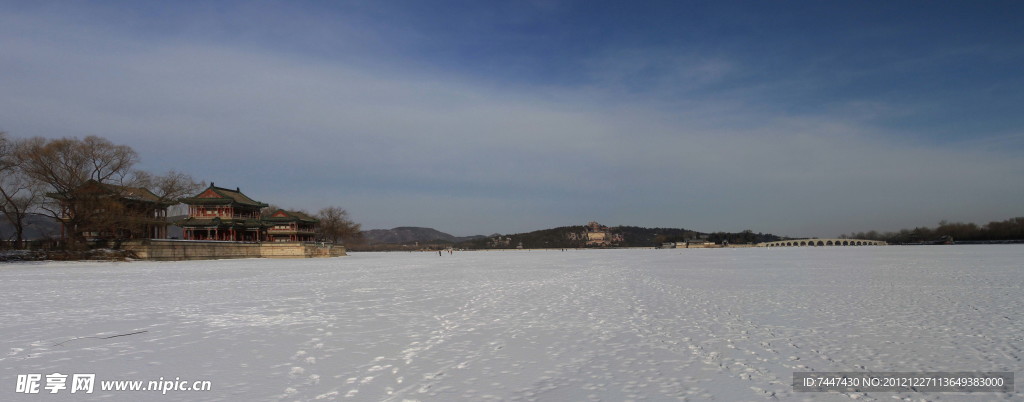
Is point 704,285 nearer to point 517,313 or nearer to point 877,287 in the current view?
point 877,287

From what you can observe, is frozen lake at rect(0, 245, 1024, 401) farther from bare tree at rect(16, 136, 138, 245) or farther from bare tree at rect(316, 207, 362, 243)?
bare tree at rect(316, 207, 362, 243)

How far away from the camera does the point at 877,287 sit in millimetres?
19453

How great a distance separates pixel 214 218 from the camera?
7300 cm

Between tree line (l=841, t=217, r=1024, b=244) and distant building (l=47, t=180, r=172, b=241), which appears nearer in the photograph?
distant building (l=47, t=180, r=172, b=241)

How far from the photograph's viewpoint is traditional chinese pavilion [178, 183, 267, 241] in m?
72.8

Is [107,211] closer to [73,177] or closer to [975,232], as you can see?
[73,177]

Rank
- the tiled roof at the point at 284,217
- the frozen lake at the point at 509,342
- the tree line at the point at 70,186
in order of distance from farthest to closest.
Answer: the tiled roof at the point at 284,217 < the tree line at the point at 70,186 < the frozen lake at the point at 509,342

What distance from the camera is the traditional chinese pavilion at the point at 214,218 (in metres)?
72.8

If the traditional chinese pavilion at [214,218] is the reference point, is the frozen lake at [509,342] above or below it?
below

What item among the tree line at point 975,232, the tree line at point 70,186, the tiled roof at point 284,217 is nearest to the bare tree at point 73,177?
the tree line at point 70,186

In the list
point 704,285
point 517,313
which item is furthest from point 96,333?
point 704,285

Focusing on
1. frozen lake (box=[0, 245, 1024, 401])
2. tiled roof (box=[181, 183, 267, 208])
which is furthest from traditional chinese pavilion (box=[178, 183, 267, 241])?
frozen lake (box=[0, 245, 1024, 401])

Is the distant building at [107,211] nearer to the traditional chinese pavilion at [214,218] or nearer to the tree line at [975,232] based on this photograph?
the traditional chinese pavilion at [214,218]

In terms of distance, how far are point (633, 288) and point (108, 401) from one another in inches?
668
